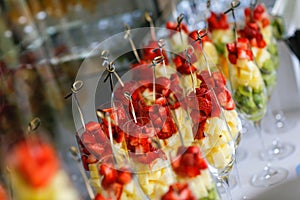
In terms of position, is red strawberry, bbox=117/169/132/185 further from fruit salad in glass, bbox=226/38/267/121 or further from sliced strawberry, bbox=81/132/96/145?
fruit salad in glass, bbox=226/38/267/121

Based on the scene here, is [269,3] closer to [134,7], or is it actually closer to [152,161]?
[134,7]

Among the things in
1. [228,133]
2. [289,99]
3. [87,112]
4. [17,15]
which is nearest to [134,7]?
[17,15]

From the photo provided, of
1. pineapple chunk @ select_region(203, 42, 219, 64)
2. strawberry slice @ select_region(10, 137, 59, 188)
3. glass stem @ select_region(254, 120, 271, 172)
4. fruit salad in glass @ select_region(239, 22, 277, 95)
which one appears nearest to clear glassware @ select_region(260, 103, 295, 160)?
glass stem @ select_region(254, 120, 271, 172)

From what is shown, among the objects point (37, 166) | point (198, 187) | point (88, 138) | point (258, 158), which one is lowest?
point (258, 158)

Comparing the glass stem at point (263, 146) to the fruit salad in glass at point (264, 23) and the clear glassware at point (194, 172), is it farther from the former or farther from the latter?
the clear glassware at point (194, 172)

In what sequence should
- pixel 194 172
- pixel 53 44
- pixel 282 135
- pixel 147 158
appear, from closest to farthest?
pixel 194 172, pixel 147 158, pixel 282 135, pixel 53 44

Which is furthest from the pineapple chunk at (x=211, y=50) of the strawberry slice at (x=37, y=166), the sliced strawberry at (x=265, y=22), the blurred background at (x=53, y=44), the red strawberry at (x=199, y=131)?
the strawberry slice at (x=37, y=166)

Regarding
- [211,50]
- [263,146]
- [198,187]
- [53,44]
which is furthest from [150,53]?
[53,44]

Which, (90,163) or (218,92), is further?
(218,92)

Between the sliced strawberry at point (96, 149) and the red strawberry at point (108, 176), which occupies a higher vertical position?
the sliced strawberry at point (96, 149)

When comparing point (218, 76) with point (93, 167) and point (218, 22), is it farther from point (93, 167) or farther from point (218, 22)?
point (218, 22)

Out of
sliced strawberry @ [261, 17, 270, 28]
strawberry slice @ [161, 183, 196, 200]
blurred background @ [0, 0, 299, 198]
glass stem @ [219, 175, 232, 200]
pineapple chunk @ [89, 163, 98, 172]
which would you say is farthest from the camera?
blurred background @ [0, 0, 299, 198]

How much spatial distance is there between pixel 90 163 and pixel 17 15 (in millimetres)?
2375

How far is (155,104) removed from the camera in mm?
1211
